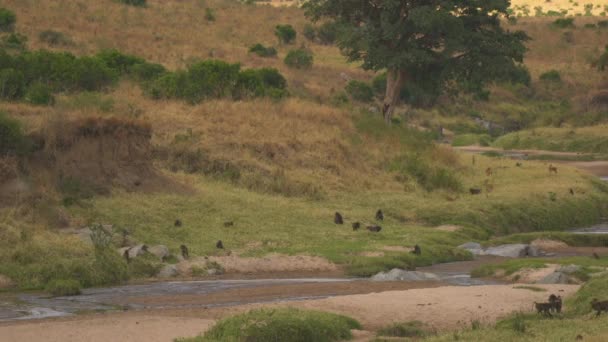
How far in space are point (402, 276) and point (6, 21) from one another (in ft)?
121

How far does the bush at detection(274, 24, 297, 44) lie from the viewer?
80188mm

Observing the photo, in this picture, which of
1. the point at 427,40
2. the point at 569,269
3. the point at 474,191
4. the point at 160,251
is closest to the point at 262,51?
the point at 427,40

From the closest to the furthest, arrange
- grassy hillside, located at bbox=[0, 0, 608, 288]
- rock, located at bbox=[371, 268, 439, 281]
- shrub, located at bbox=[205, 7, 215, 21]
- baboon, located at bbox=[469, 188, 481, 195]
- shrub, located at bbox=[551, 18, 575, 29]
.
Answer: rock, located at bbox=[371, 268, 439, 281]
grassy hillside, located at bbox=[0, 0, 608, 288]
baboon, located at bbox=[469, 188, 481, 195]
shrub, located at bbox=[205, 7, 215, 21]
shrub, located at bbox=[551, 18, 575, 29]

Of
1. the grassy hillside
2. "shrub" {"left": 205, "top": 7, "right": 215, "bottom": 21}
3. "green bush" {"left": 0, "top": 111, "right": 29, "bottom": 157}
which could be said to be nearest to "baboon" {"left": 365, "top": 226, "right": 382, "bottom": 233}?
the grassy hillside

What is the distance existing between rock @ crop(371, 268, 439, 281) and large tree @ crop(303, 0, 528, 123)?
69.7 ft

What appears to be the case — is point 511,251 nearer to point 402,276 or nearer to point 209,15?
point 402,276

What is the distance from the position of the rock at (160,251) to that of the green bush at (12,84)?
1093cm

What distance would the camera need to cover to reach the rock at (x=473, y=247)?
2825cm

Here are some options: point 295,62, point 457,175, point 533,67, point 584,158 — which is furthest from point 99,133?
point 533,67

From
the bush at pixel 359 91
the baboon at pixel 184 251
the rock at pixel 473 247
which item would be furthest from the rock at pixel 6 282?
the bush at pixel 359 91

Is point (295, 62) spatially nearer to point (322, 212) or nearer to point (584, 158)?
point (584, 158)

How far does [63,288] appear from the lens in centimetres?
2056

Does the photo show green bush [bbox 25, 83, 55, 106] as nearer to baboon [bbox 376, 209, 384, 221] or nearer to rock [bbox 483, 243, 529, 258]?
baboon [bbox 376, 209, 384, 221]

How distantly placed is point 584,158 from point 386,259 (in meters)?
34.9
